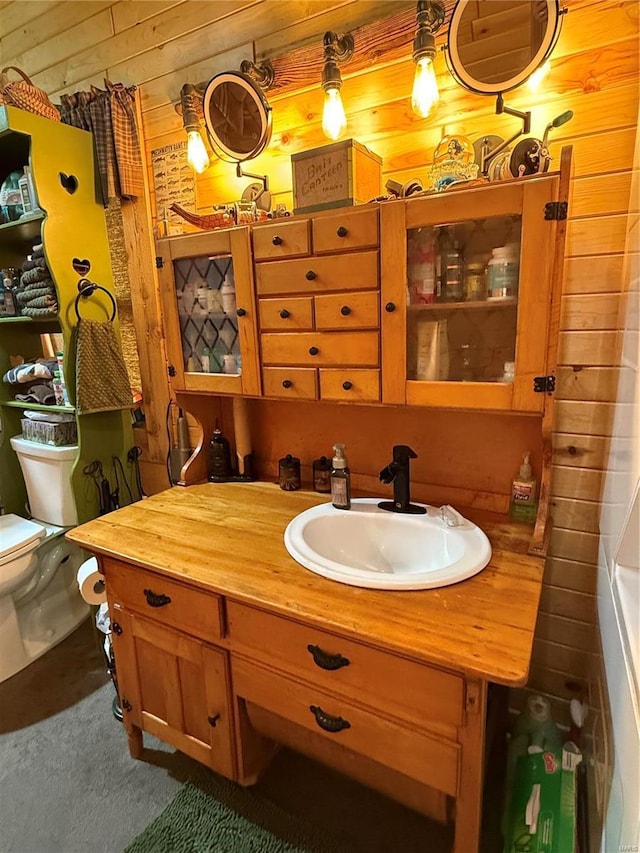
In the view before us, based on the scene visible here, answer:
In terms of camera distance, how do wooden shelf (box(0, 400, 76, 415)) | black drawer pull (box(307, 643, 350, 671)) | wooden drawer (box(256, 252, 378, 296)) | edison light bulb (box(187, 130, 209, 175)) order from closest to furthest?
black drawer pull (box(307, 643, 350, 671)) → wooden drawer (box(256, 252, 378, 296)) → edison light bulb (box(187, 130, 209, 175)) → wooden shelf (box(0, 400, 76, 415))

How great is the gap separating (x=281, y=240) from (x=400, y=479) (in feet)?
2.35

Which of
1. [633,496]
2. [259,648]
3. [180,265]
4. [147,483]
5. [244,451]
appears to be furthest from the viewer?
[147,483]

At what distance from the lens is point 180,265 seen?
1487mm

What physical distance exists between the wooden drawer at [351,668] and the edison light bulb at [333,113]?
4.14 ft

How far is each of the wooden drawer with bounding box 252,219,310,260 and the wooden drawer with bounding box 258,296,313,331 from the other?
12 cm

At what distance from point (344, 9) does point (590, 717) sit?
6.48 feet

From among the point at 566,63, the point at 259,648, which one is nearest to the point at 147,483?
the point at 259,648

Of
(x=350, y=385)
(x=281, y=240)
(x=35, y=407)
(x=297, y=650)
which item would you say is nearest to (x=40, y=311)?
(x=35, y=407)

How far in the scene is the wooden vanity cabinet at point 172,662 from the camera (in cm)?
116

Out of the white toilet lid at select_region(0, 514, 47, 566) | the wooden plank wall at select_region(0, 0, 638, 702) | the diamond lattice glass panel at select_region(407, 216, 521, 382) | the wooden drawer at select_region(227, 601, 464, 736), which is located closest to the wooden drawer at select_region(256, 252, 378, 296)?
the diamond lattice glass panel at select_region(407, 216, 521, 382)

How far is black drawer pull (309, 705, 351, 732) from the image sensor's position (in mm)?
1012

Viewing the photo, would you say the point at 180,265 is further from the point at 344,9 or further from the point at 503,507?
the point at 503,507

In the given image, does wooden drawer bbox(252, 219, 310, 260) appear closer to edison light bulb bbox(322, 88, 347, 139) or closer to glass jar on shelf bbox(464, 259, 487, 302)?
edison light bulb bbox(322, 88, 347, 139)

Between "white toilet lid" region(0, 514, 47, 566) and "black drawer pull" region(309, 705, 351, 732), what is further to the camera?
"white toilet lid" region(0, 514, 47, 566)
